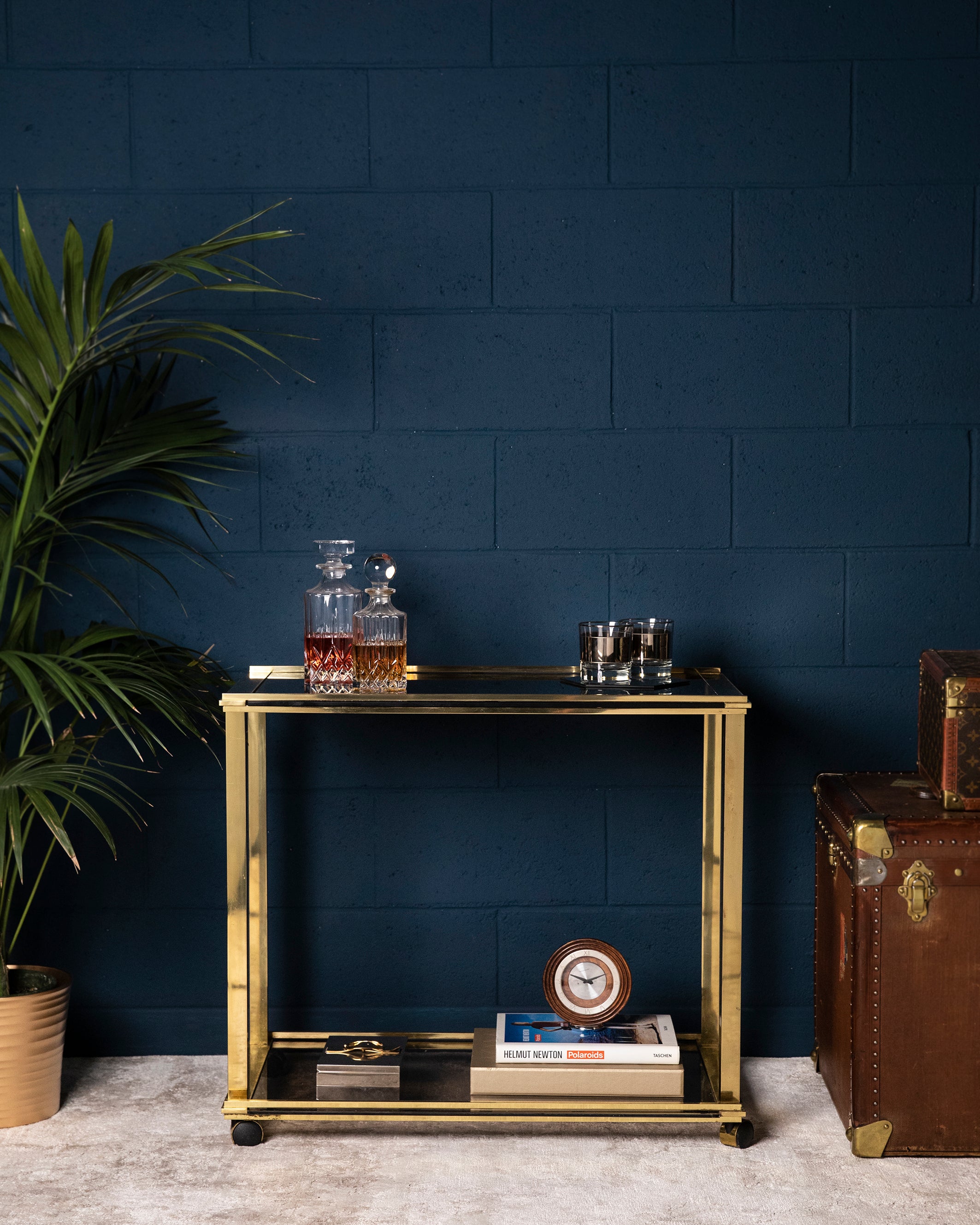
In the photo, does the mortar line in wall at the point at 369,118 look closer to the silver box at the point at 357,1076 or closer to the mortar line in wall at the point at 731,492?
the mortar line in wall at the point at 731,492

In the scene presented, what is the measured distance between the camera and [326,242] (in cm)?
250

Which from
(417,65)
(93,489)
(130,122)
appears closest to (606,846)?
(93,489)

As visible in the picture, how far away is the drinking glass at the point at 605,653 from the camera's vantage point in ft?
7.45

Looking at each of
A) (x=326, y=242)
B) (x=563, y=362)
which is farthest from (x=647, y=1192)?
(x=326, y=242)

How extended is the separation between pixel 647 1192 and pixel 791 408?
1558 millimetres

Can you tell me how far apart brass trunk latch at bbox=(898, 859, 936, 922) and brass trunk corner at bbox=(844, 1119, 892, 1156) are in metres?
0.39

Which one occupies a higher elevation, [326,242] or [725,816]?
[326,242]

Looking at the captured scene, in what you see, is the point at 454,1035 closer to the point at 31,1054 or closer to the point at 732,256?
the point at 31,1054

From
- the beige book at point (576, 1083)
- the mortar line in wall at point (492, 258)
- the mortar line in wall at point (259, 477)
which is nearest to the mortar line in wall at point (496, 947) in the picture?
the beige book at point (576, 1083)

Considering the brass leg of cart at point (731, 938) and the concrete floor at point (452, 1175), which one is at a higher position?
the brass leg of cart at point (731, 938)

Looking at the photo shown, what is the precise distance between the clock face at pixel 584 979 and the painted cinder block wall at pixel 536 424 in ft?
0.92

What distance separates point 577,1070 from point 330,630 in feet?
3.09

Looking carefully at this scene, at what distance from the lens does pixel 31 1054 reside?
2277mm

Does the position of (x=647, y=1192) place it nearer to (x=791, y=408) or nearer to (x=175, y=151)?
(x=791, y=408)
